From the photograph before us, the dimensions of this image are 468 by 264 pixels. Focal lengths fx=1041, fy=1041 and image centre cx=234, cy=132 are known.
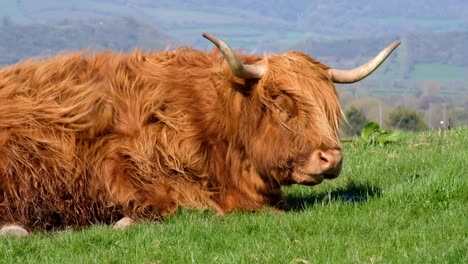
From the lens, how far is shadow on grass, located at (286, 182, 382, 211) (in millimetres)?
9102

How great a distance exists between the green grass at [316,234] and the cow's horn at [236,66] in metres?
1.20

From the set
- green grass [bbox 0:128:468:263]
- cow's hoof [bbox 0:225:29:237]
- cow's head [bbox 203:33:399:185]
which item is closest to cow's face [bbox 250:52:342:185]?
cow's head [bbox 203:33:399:185]

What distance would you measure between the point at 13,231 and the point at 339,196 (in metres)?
2.92

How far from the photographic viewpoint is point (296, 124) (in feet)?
29.3

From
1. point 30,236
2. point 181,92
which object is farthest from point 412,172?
point 30,236

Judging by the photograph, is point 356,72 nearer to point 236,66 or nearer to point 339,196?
point 339,196

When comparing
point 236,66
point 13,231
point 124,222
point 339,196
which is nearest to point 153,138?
point 124,222

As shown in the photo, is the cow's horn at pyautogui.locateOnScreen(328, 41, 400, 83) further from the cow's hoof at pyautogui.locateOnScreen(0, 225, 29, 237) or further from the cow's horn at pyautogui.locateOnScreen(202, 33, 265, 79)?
the cow's hoof at pyautogui.locateOnScreen(0, 225, 29, 237)

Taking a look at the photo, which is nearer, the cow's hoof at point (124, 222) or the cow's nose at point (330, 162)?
the cow's hoof at point (124, 222)

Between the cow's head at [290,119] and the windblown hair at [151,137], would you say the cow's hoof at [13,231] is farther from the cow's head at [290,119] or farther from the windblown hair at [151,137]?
the cow's head at [290,119]

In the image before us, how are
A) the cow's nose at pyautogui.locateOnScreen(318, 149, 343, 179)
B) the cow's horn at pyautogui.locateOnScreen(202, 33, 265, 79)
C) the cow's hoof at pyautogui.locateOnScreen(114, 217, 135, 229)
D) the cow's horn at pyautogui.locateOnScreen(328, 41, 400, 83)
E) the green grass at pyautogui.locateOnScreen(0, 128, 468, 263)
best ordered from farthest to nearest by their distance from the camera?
the cow's horn at pyautogui.locateOnScreen(328, 41, 400, 83) → the cow's horn at pyautogui.locateOnScreen(202, 33, 265, 79) → the cow's nose at pyautogui.locateOnScreen(318, 149, 343, 179) → the cow's hoof at pyautogui.locateOnScreen(114, 217, 135, 229) → the green grass at pyautogui.locateOnScreen(0, 128, 468, 263)

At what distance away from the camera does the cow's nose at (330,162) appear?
8633 millimetres

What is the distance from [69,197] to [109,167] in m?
0.42

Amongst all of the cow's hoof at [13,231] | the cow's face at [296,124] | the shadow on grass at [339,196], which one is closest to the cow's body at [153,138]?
the cow's face at [296,124]
